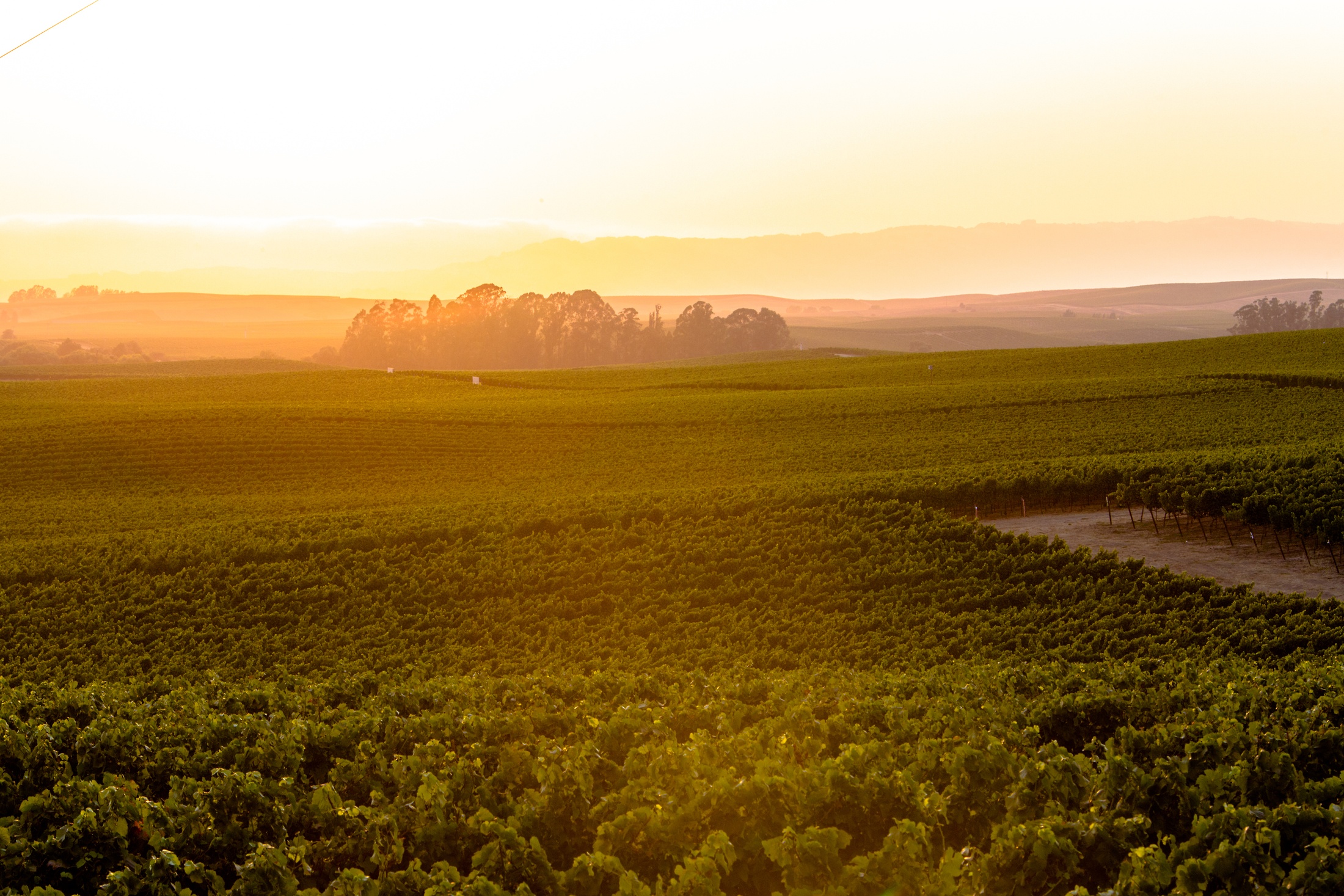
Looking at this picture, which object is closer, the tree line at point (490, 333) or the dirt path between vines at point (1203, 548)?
the dirt path between vines at point (1203, 548)

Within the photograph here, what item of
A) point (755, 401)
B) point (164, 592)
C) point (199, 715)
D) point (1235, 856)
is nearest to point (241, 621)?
point (164, 592)

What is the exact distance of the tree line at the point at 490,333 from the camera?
151 metres

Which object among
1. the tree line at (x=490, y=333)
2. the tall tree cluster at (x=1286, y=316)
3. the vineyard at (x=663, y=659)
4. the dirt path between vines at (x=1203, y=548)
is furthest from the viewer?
the tall tree cluster at (x=1286, y=316)

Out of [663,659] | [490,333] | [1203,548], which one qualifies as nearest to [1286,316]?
[490,333]

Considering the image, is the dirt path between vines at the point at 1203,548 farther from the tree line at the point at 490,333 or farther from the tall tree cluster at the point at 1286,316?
the tall tree cluster at the point at 1286,316

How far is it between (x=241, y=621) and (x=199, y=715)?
1019 centimetres

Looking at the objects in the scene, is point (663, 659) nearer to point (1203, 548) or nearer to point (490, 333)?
point (1203, 548)

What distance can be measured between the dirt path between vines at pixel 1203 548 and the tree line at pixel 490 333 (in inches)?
4947

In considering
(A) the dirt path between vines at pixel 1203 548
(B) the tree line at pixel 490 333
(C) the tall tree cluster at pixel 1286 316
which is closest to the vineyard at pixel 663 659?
(A) the dirt path between vines at pixel 1203 548

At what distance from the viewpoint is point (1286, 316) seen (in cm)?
18312

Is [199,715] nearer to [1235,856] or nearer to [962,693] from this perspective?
[962,693]

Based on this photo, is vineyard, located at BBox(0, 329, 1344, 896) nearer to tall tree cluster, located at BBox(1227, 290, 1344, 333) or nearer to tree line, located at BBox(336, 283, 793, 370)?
tree line, located at BBox(336, 283, 793, 370)

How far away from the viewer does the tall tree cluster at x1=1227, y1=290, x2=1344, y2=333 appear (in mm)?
182750

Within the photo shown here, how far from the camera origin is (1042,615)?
20828 mm
